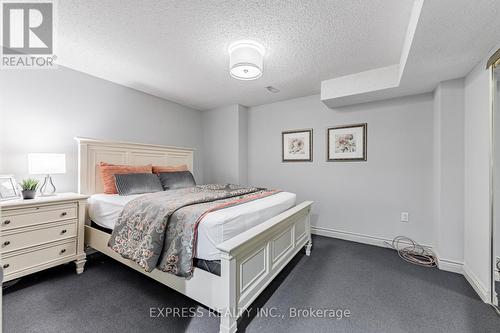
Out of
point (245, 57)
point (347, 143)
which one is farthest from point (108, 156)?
point (347, 143)

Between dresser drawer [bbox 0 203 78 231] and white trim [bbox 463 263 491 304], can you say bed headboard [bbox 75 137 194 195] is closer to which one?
dresser drawer [bbox 0 203 78 231]

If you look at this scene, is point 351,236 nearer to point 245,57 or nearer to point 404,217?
point 404,217

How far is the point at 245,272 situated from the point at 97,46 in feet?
8.55

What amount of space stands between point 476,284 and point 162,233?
9.29 ft

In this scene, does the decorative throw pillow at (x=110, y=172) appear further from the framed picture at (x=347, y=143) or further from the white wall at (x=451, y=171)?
the white wall at (x=451, y=171)

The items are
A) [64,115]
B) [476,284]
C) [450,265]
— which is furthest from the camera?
[64,115]

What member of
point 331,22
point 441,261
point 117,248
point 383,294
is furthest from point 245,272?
point 441,261

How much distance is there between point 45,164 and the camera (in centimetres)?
227

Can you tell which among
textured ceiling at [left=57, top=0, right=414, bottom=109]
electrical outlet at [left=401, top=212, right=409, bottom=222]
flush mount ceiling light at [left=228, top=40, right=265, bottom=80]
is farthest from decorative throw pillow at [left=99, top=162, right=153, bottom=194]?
electrical outlet at [left=401, top=212, right=409, bottom=222]

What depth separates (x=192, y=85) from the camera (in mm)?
3301

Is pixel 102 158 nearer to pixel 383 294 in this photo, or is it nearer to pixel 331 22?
pixel 331 22

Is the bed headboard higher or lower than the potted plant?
higher

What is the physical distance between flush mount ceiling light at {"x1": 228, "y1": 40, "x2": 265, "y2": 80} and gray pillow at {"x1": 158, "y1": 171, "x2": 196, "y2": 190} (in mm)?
1692

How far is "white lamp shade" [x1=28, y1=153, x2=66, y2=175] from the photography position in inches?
86.9
